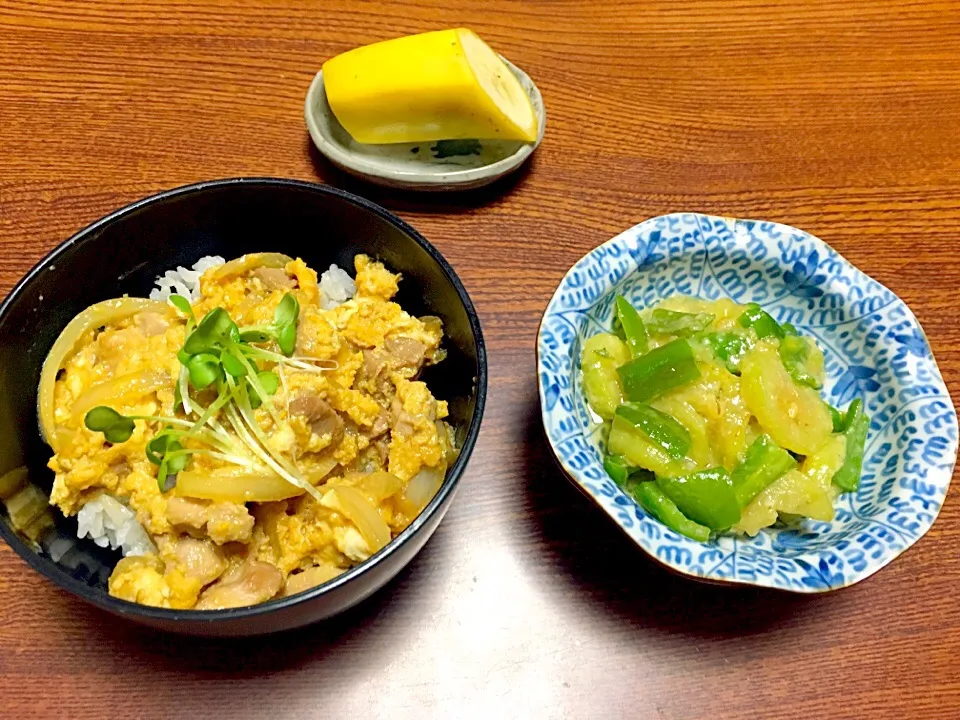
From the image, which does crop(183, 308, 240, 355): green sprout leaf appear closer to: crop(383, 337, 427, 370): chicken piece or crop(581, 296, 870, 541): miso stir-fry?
crop(383, 337, 427, 370): chicken piece

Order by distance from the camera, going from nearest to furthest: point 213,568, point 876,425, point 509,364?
point 213,568, point 876,425, point 509,364

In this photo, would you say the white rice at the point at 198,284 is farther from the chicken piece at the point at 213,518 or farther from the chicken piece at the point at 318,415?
the chicken piece at the point at 213,518

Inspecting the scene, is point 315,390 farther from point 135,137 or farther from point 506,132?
point 135,137

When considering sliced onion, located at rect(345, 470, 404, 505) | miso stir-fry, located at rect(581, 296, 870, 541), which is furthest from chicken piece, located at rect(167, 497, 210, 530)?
miso stir-fry, located at rect(581, 296, 870, 541)

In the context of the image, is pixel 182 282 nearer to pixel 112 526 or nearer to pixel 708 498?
pixel 112 526

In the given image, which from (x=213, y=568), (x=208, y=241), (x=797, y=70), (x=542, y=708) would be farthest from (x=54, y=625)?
(x=797, y=70)

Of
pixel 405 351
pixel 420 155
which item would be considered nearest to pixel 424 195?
pixel 420 155
